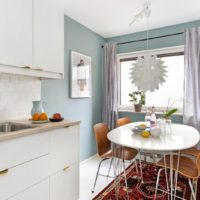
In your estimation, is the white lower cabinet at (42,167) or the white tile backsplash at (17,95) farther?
the white tile backsplash at (17,95)

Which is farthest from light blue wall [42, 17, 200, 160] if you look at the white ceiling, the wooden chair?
the wooden chair

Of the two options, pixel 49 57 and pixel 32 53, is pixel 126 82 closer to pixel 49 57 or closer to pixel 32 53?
pixel 49 57

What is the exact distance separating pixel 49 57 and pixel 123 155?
1.48 meters

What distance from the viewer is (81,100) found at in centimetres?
309

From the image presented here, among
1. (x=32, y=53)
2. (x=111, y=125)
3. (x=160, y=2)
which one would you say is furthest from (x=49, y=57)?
(x=111, y=125)

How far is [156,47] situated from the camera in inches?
127

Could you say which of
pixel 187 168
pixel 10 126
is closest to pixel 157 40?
pixel 187 168

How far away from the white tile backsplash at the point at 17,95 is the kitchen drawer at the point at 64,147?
0.60 metres

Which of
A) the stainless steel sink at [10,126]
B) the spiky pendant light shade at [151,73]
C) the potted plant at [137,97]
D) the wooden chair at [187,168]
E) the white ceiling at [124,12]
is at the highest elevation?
the white ceiling at [124,12]

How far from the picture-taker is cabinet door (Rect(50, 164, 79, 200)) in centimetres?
172

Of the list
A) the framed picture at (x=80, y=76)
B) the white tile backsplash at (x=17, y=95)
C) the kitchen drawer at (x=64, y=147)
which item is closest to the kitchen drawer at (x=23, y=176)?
the kitchen drawer at (x=64, y=147)

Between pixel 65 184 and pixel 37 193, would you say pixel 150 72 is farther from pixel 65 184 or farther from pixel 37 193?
pixel 37 193

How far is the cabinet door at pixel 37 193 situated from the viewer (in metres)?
1.42

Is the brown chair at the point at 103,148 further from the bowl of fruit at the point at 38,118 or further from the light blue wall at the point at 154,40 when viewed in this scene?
the light blue wall at the point at 154,40
